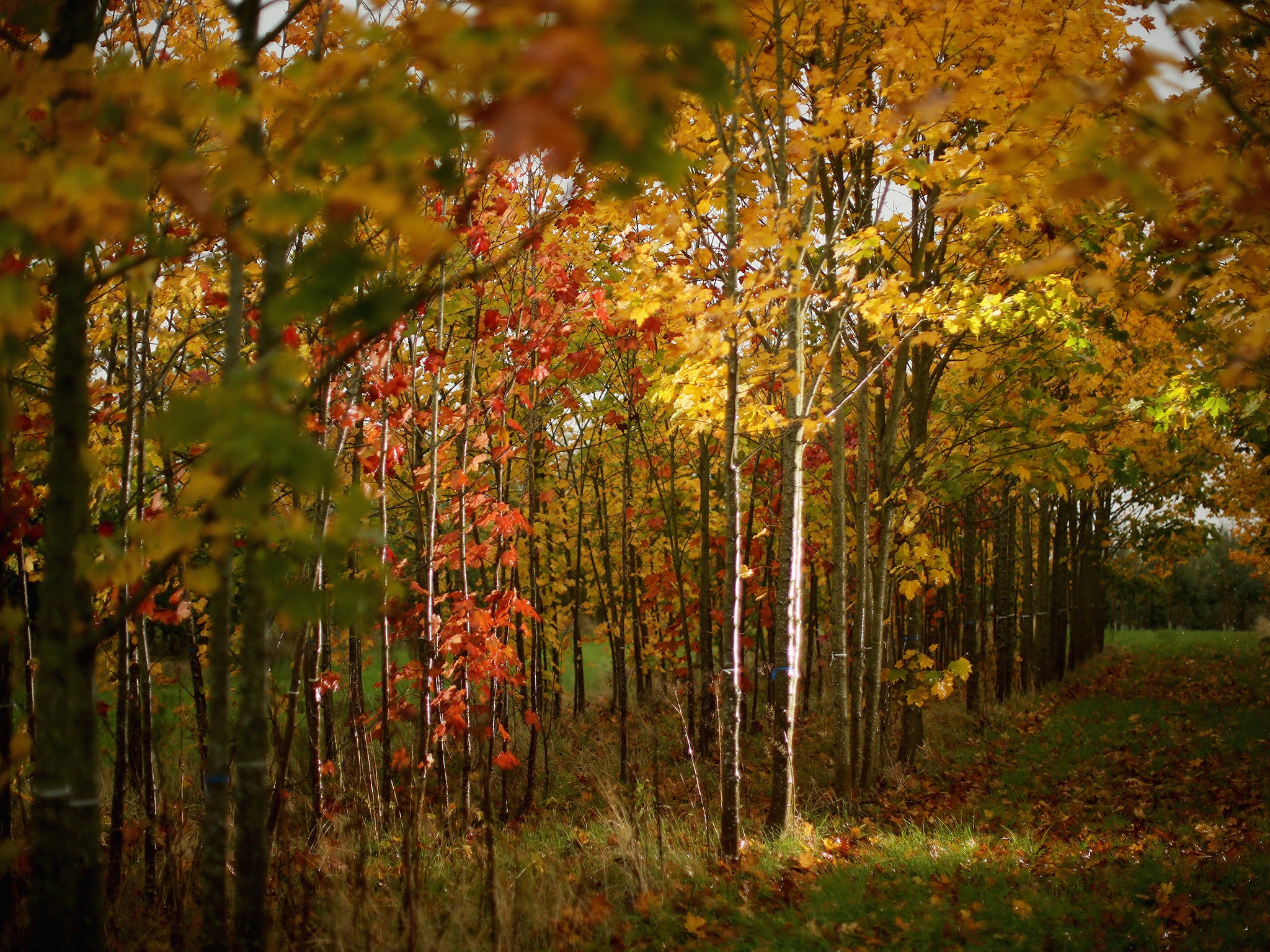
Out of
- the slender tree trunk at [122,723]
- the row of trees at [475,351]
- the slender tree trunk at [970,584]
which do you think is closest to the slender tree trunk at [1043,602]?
the slender tree trunk at [970,584]

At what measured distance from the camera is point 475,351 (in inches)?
194

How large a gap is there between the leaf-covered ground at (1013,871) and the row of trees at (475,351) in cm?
55

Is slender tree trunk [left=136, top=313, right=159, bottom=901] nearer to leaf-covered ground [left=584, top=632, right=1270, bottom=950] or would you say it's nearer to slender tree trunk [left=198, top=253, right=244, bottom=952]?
slender tree trunk [left=198, top=253, right=244, bottom=952]

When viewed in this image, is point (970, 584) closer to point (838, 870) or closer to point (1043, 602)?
point (1043, 602)

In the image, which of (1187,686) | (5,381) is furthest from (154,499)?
(1187,686)

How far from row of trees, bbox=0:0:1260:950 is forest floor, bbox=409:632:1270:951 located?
48cm

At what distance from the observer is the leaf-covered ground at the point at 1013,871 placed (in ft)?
12.1

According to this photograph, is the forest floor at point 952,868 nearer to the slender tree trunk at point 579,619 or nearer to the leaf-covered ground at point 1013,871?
the leaf-covered ground at point 1013,871

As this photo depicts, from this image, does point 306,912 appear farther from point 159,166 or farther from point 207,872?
point 159,166

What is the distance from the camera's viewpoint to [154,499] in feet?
11.4

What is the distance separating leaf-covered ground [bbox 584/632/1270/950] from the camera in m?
3.69

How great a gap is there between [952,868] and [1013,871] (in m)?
0.32

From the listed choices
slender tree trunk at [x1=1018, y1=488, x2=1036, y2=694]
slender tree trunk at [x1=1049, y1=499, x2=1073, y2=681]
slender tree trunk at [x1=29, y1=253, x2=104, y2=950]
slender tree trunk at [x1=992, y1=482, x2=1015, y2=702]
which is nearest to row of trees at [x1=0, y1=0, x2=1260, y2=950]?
slender tree trunk at [x1=29, y1=253, x2=104, y2=950]

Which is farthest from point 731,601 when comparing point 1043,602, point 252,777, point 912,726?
point 1043,602
